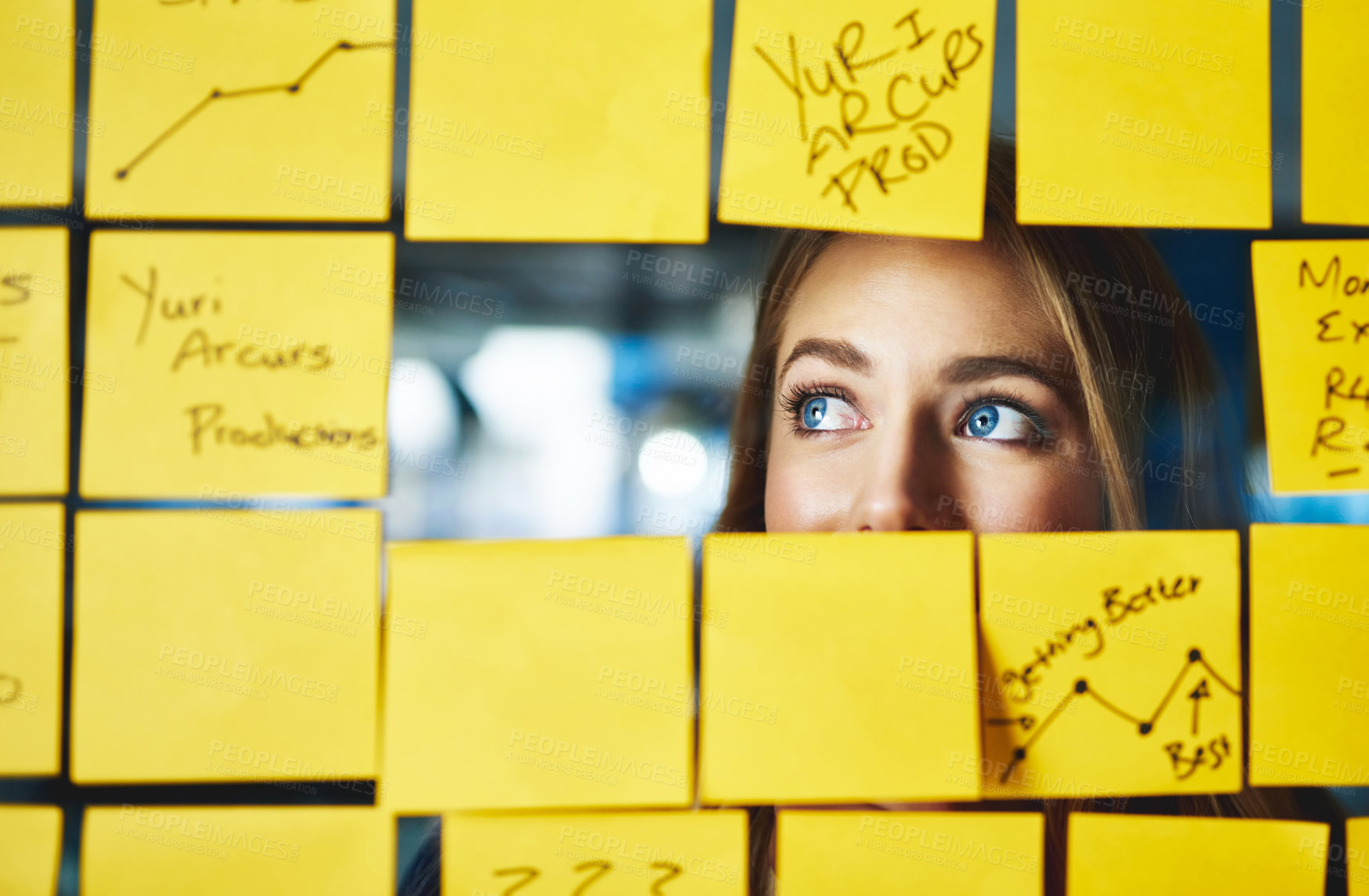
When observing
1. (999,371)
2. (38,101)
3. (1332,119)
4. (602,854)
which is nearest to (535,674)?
(602,854)

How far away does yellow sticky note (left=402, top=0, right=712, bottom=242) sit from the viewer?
50 cm

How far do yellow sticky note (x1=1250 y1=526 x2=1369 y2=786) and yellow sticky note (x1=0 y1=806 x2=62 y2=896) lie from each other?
730 millimetres

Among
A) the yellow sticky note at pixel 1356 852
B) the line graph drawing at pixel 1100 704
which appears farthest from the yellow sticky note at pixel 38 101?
the yellow sticky note at pixel 1356 852

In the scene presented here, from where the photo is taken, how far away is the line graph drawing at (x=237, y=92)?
503 mm

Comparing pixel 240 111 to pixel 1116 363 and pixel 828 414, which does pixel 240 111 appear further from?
pixel 1116 363

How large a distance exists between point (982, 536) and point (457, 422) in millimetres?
321

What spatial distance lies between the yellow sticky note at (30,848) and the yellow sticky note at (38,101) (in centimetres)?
36

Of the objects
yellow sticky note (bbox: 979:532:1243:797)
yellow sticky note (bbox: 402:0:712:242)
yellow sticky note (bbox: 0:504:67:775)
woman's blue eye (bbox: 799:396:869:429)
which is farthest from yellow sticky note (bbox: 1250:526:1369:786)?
yellow sticky note (bbox: 0:504:67:775)

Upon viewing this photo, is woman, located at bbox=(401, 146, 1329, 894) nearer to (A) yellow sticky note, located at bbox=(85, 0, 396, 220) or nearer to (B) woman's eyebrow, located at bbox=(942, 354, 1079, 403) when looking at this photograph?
(B) woman's eyebrow, located at bbox=(942, 354, 1079, 403)

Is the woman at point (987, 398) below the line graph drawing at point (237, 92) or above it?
below

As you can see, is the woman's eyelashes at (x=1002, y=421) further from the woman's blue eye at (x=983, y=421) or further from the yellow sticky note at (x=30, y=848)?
the yellow sticky note at (x=30, y=848)

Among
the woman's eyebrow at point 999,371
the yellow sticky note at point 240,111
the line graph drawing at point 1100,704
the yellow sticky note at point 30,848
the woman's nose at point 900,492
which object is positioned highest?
the yellow sticky note at point 240,111

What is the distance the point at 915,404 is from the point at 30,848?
594 millimetres

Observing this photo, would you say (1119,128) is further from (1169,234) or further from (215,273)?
(215,273)
